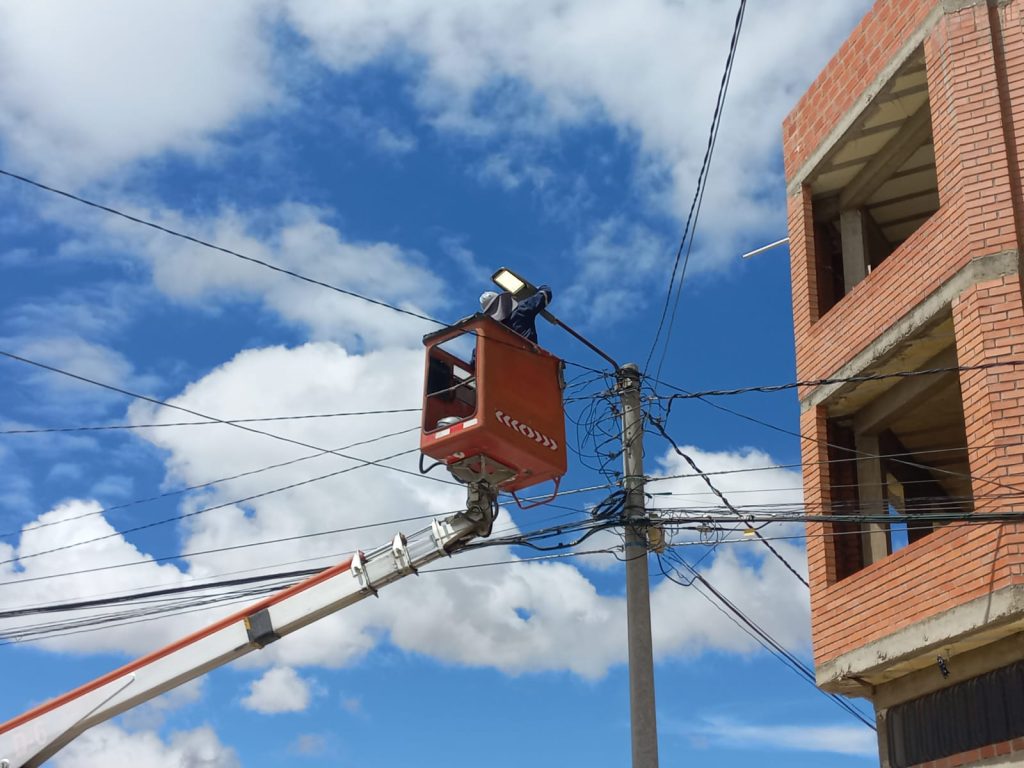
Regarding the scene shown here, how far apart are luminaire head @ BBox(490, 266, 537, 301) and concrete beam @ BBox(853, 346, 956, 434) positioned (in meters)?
5.28

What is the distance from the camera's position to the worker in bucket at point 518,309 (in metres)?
11.3

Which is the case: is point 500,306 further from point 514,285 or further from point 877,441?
point 877,441

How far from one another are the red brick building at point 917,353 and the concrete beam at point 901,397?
3cm

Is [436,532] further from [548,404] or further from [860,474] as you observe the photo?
[860,474]

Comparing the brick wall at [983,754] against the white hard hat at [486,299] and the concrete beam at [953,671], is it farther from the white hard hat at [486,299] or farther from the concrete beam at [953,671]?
the white hard hat at [486,299]

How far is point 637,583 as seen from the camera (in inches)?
447

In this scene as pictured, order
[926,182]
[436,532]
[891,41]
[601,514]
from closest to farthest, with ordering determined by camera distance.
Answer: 1. [436,532]
2. [601,514]
3. [891,41]
4. [926,182]

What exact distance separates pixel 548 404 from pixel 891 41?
6833 millimetres

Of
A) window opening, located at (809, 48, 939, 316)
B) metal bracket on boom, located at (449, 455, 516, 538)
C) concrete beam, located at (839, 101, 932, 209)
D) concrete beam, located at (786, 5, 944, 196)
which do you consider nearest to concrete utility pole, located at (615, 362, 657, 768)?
metal bracket on boom, located at (449, 455, 516, 538)

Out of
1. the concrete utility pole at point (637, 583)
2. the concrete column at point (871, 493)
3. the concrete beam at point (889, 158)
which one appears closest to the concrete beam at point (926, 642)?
the concrete column at point (871, 493)

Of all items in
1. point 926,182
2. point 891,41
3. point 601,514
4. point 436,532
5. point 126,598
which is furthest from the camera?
point 926,182

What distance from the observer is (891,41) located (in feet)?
46.8

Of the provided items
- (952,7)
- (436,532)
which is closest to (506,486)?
(436,532)

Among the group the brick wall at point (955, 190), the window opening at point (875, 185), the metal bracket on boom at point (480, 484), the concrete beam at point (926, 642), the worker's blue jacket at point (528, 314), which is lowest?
the concrete beam at point (926, 642)
